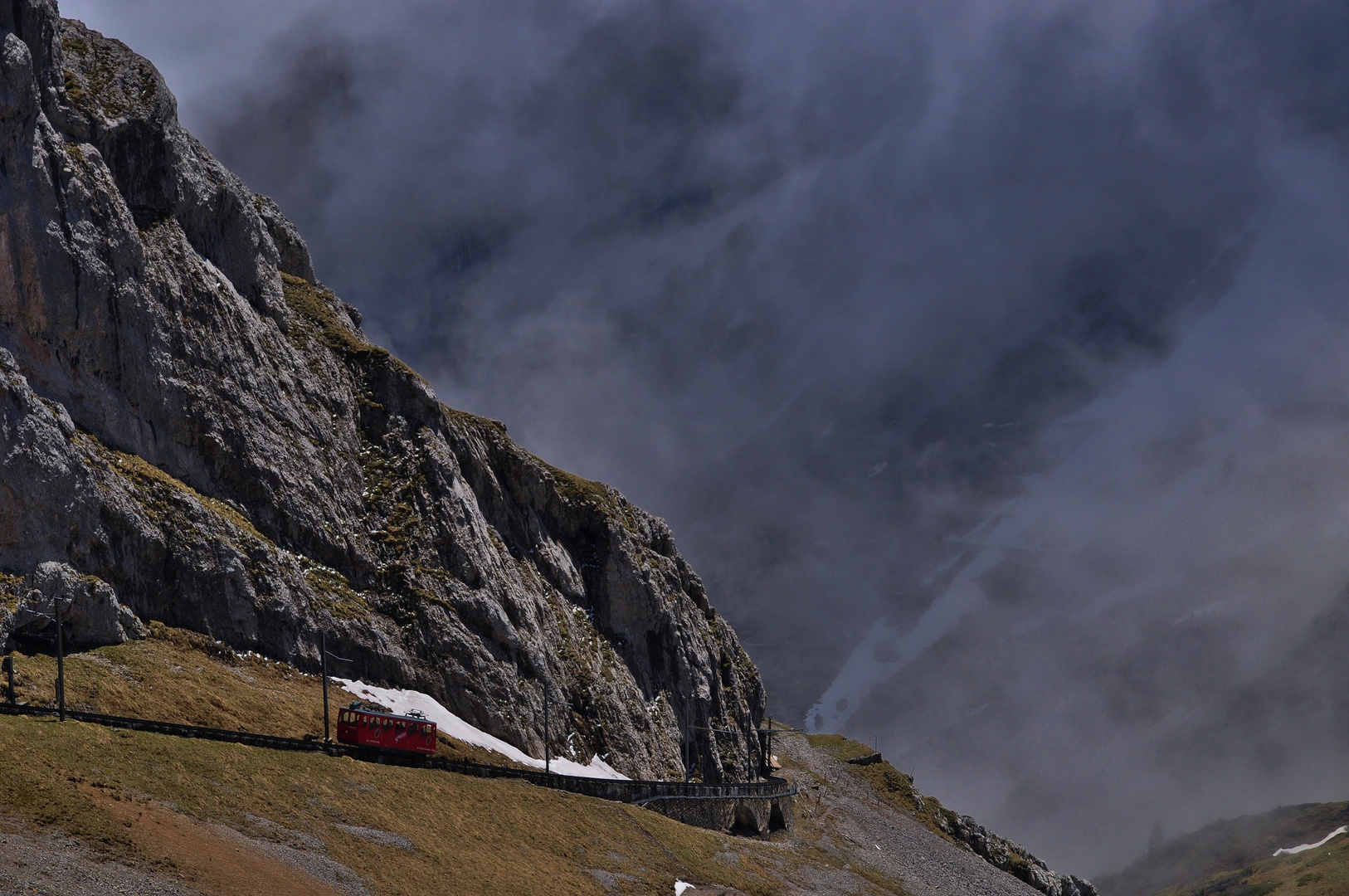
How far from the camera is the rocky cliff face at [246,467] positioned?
64.3 metres

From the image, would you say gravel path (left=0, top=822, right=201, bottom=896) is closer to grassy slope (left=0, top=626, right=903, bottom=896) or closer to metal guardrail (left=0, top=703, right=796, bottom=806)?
grassy slope (left=0, top=626, right=903, bottom=896)

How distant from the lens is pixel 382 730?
6106cm

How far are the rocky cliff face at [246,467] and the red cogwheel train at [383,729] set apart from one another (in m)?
11.0

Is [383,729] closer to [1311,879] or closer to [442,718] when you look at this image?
[442,718]

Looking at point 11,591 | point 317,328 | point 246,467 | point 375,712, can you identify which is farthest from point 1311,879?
point 11,591

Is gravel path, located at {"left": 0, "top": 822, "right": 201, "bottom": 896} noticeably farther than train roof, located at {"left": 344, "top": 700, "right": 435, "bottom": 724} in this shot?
No

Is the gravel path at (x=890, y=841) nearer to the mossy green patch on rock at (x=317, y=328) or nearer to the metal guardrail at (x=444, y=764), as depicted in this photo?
the metal guardrail at (x=444, y=764)

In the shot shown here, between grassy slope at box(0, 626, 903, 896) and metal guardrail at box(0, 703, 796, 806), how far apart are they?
3.55 feet

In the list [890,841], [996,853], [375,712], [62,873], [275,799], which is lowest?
[62,873]

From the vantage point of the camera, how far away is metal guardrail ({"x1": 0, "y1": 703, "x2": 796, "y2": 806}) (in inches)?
1933

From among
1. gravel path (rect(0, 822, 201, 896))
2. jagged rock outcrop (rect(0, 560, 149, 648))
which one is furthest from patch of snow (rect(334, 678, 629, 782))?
gravel path (rect(0, 822, 201, 896))

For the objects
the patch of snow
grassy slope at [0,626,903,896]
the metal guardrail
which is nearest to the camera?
grassy slope at [0,626,903,896]

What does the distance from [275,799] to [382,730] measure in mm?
11897

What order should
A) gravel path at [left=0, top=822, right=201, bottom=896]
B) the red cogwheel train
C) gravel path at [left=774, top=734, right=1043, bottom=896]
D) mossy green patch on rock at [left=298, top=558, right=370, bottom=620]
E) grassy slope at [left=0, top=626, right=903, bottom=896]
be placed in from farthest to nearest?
gravel path at [left=774, top=734, right=1043, bottom=896] → mossy green patch on rock at [left=298, top=558, right=370, bottom=620] → the red cogwheel train → grassy slope at [left=0, top=626, right=903, bottom=896] → gravel path at [left=0, top=822, right=201, bottom=896]
